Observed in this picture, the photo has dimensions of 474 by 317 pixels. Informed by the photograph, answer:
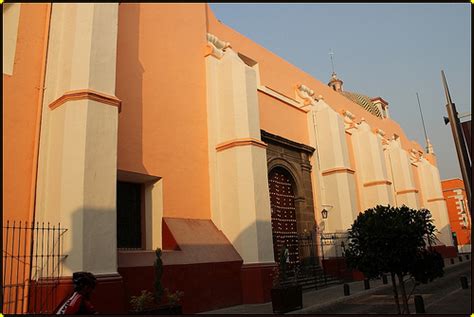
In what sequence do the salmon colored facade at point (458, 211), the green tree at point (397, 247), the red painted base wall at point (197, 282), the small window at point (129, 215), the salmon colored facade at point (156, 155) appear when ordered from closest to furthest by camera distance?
the green tree at point (397, 247) → the salmon colored facade at point (156, 155) → the red painted base wall at point (197, 282) → the small window at point (129, 215) → the salmon colored facade at point (458, 211)

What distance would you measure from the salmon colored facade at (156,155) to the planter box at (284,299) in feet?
3.58

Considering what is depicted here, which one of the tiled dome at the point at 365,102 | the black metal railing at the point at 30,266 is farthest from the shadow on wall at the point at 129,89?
the tiled dome at the point at 365,102

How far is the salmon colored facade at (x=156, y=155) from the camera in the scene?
7.05m

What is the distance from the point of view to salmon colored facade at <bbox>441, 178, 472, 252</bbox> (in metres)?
39.9

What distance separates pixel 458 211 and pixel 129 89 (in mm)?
42261

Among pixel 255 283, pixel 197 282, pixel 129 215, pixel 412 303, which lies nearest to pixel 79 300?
pixel 197 282

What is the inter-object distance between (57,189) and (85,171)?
593mm

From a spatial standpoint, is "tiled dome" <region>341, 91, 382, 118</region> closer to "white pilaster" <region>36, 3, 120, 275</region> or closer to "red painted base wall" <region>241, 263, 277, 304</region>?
"red painted base wall" <region>241, 263, 277, 304</region>

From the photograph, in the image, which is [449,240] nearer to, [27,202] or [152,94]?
[152,94]

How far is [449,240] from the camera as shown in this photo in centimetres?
2706

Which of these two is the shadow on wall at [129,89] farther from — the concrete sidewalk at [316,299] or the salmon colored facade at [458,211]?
the salmon colored facade at [458,211]

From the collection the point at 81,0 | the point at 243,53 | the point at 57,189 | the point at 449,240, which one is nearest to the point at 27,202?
the point at 57,189

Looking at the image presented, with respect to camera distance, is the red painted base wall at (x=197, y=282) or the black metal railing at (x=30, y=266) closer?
the black metal railing at (x=30, y=266)

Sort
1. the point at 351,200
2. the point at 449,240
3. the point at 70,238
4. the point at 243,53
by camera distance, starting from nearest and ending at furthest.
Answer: the point at 70,238
the point at 243,53
the point at 351,200
the point at 449,240
